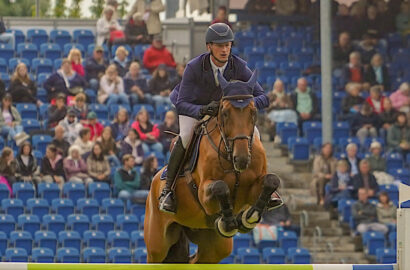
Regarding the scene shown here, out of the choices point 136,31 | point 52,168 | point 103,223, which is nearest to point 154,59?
point 136,31

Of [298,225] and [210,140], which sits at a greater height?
[210,140]

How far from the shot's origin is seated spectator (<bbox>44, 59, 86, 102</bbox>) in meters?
19.9

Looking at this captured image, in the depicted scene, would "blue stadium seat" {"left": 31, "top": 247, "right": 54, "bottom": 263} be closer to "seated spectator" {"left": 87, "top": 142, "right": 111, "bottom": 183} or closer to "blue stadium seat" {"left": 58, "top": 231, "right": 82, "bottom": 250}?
"blue stadium seat" {"left": 58, "top": 231, "right": 82, "bottom": 250}

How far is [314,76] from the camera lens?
22016 millimetres

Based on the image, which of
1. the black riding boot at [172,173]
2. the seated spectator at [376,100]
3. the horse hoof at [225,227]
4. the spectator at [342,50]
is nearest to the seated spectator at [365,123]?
the seated spectator at [376,100]

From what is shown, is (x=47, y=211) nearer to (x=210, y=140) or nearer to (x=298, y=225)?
(x=298, y=225)

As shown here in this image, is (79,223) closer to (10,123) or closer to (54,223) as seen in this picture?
(54,223)

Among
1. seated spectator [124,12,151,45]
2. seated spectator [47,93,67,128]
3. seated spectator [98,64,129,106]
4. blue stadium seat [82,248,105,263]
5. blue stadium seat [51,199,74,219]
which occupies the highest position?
seated spectator [124,12,151,45]

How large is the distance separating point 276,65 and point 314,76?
2.55ft

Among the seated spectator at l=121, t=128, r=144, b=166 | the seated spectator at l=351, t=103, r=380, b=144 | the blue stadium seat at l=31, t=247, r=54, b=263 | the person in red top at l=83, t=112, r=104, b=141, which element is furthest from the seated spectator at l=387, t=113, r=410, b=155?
the blue stadium seat at l=31, t=247, r=54, b=263

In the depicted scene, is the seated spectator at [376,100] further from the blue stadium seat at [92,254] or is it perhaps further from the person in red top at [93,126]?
the blue stadium seat at [92,254]

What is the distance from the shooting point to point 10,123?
19.1 m

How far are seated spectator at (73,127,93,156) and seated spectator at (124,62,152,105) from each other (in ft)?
5.65

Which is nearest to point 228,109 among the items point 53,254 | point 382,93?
point 53,254
